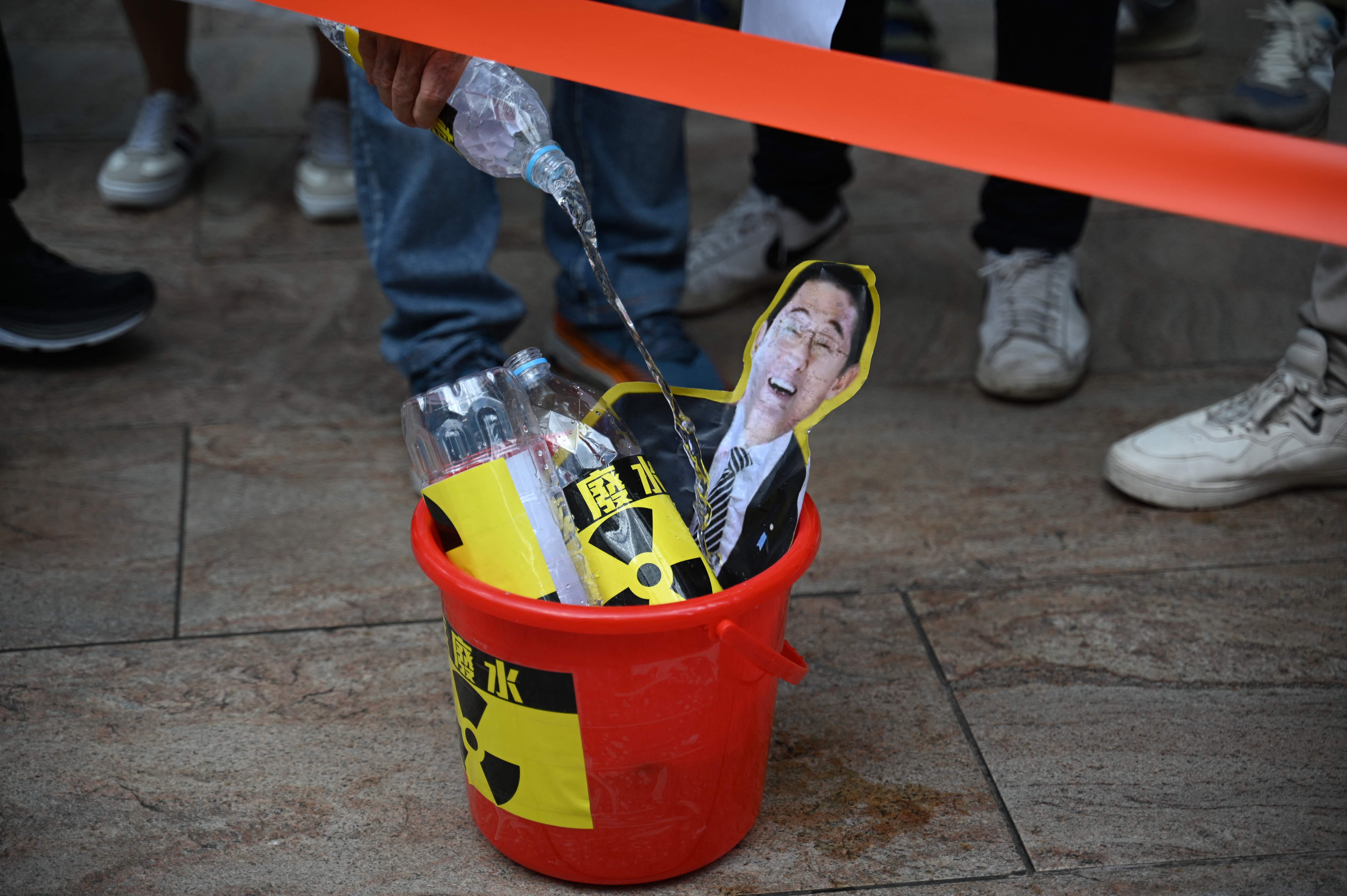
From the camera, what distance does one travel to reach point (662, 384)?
101cm

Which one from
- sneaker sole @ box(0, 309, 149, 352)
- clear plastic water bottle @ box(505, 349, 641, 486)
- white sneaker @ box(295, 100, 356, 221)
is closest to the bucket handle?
clear plastic water bottle @ box(505, 349, 641, 486)

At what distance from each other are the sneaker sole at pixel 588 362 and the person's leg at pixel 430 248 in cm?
17

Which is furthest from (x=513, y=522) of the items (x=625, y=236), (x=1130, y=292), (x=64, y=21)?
(x=64, y=21)

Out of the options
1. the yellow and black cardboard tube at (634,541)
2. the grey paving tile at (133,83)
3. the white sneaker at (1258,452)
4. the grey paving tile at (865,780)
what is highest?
the yellow and black cardboard tube at (634,541)

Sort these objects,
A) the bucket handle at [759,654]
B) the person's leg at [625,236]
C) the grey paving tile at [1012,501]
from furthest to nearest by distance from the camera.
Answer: the person's leg at [625,236] → the grey paving tile at [1012,501] → the bucket handle at [759,654]

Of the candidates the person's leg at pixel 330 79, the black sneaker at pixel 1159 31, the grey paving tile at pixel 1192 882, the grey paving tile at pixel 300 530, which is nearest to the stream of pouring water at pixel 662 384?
the grey paving tile at pixel 1192 882

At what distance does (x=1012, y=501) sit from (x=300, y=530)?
100 centimetres

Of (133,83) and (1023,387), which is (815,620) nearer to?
(1023,387)

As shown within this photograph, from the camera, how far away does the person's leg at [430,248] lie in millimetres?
1538

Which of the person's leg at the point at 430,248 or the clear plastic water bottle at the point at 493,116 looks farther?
the person's leg at the point at 430,248

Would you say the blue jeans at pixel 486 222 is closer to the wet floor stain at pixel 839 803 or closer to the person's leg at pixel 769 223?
the person's leg at pixel 769 223

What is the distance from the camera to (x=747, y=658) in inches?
35.6

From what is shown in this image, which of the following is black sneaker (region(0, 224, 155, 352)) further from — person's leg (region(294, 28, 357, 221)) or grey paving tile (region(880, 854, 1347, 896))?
grey paving tile (region(880, 854, 1347, 896))

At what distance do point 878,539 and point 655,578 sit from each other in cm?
65
